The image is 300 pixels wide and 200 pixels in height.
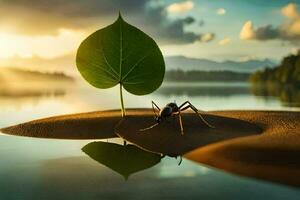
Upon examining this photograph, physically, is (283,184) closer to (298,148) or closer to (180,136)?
(298,148)

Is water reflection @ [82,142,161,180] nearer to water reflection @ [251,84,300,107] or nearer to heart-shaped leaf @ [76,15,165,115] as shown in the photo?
heart-shaped leaf @ [76,15,165,115]

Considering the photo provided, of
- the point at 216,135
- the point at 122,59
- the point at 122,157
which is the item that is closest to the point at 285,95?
the point at 122,59

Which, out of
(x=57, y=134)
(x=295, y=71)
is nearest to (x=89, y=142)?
(x=57, y=134)

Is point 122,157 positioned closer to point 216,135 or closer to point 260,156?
point 216,135

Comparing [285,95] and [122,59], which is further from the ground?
[122,59]

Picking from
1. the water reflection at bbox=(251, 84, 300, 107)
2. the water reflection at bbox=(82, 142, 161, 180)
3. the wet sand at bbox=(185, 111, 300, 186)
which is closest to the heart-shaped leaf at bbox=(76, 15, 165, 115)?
the water reflection at bbox=(82, 142, 161, 180)

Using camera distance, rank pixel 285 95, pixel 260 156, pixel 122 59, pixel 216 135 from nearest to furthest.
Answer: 1. pixel 260 156
2. pixel 216 135
3. pixel 122 59
4. pixel 285 95

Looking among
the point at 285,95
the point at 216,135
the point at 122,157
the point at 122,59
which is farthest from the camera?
the point at 285,95
